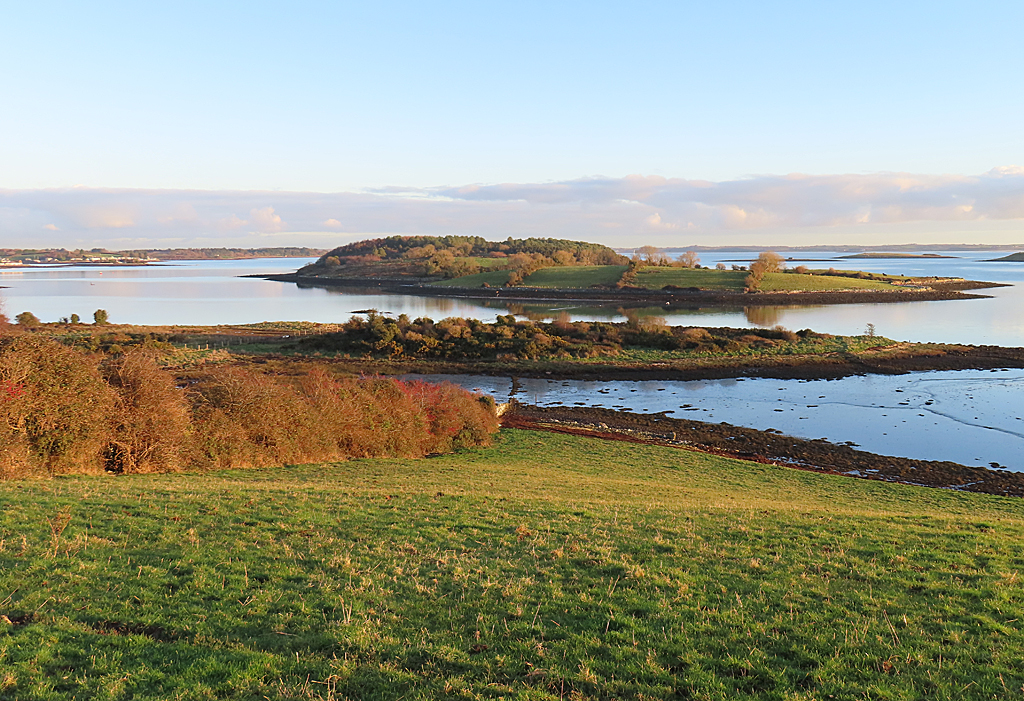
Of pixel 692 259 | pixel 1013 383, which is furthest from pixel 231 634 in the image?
pixel 692 259

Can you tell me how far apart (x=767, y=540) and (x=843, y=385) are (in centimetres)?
3626

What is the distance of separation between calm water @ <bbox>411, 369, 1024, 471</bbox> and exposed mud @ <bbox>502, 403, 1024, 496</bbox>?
5.43 ft

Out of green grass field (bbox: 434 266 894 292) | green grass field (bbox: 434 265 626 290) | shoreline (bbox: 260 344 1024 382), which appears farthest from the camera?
green grass field (bbox: 434 265 626 290)

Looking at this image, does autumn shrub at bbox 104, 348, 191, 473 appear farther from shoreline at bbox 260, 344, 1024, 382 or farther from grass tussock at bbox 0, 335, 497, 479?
shoreline at bbox 260, 344, 1024, 382

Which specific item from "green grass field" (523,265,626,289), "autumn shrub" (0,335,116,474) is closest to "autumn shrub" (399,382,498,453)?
"autumn shrub" (0,335,116,474)

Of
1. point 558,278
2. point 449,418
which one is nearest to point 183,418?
point 449,418

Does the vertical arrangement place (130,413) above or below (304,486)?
above

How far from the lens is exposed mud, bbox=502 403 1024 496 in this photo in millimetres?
22672

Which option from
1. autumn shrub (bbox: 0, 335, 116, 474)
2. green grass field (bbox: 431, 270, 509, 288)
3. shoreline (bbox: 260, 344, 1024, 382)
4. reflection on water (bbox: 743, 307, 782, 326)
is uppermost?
Answer: green grass field (bbox: 431, 270, 509, 288)

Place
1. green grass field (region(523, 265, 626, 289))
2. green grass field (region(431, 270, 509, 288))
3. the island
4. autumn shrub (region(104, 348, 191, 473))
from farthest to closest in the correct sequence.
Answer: green grass field (region(431, 270, 509, 288)), green grass field (region(523, 265, 626, 289)), the island, autumn shrub (region(104, 348, 191, 473))

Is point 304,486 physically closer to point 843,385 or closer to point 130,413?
point 130,413

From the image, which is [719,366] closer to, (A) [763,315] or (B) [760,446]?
(B) [760,446]

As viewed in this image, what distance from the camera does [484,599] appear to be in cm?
737

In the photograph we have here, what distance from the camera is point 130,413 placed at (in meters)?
16.5
